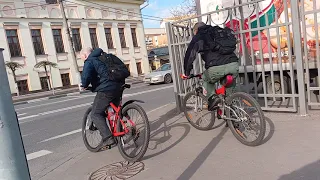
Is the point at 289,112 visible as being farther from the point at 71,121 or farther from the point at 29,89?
the point at 29,89

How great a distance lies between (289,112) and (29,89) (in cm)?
2400

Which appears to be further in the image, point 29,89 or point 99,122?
point 29,89

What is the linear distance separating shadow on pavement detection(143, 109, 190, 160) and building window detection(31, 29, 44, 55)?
22536mm

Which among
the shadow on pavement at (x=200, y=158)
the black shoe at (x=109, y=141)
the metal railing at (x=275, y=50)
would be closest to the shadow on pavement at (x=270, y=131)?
the metal railing at (x=275, y=50)

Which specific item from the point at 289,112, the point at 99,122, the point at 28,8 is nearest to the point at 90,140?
the point at 99,122

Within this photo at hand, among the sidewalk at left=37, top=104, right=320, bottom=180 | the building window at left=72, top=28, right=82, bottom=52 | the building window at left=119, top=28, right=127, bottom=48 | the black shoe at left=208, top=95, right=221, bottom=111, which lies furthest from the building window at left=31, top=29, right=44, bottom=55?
the black shoe at left=208, top=95, right=221, bottom=111

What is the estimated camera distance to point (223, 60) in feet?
14.2

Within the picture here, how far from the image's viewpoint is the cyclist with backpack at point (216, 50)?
4.25 meters

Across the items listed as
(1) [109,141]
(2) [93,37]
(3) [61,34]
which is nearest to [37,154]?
(1) [109,141]

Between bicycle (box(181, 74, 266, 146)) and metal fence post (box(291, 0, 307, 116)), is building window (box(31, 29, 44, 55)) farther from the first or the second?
metal fence post (box(291, 0, 307, 116))

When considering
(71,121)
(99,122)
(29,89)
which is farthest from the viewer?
(29,89)

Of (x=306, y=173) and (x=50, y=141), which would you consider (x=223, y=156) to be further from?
(x=50, y=141)

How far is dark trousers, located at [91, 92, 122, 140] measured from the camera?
13.9 ft

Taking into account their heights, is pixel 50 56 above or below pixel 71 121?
above
